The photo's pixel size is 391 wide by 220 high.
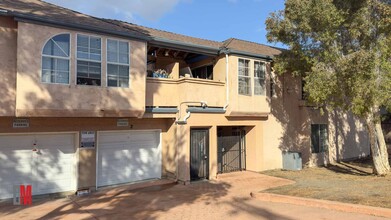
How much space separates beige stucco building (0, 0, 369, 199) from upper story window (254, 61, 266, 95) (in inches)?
2.2

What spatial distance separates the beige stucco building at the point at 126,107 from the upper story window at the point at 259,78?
2.2 inches

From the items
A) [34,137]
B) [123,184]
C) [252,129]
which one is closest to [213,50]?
[252,129]

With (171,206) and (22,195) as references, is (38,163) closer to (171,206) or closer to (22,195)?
(22,195)

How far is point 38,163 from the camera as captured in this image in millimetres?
11656

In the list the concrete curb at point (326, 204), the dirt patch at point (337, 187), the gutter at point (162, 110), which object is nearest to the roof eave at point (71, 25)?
the gutter at point (162, 110)

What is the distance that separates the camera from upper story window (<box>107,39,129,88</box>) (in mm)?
11562

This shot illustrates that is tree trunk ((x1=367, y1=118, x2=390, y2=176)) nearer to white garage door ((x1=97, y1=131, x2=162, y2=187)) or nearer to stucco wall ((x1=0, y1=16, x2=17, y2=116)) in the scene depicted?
white garage door ((x1=97, y1=131, x2=162, y2=187))

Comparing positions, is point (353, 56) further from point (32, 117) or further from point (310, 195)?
point (32, 117)

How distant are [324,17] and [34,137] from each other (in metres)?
12.1

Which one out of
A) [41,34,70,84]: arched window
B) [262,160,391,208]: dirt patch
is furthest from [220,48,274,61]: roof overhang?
[41,34,70,84]: arched window

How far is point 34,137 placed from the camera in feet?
38.0

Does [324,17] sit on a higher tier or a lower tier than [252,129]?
higher

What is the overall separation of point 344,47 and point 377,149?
5.01 meters

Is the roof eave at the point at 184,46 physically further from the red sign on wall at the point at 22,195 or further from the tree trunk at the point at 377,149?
the tree trunk at the point at 377,149
